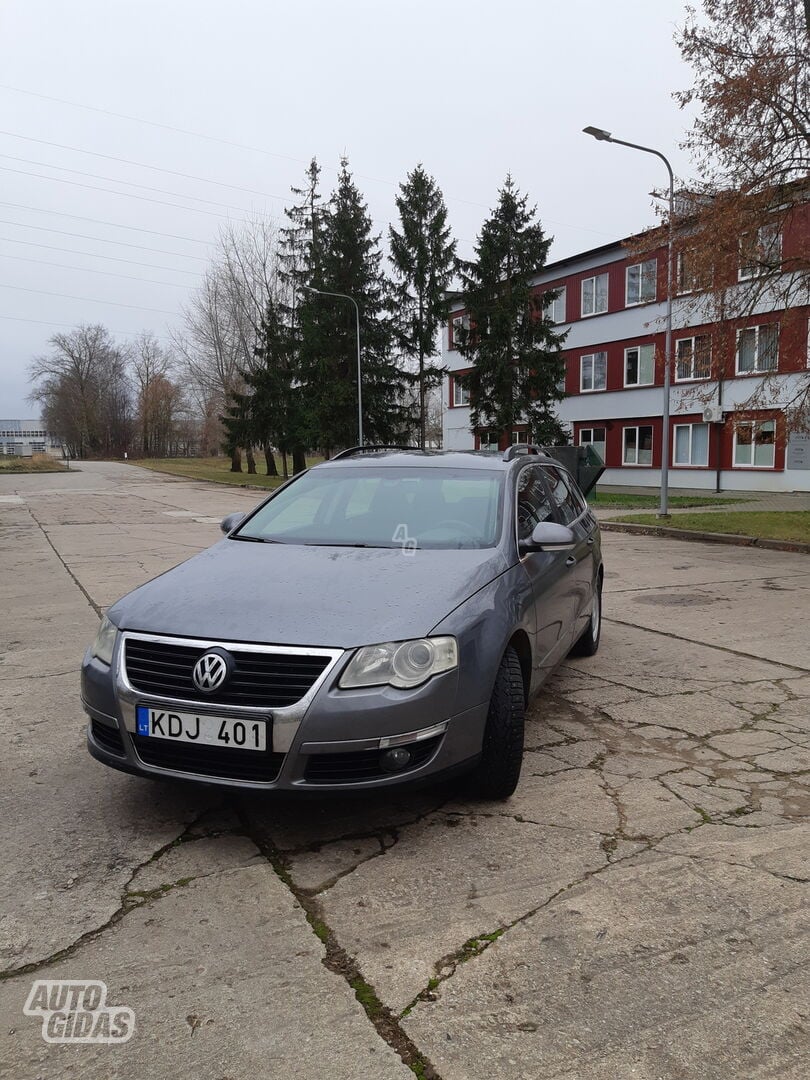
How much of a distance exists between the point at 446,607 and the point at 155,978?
1.66 meters

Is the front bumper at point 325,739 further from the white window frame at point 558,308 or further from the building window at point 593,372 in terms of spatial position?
the white window frame at point 558,308

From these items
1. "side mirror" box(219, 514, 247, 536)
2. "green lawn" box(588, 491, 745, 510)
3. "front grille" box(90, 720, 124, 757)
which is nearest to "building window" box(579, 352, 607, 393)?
"green lawn" box(588, 491, 745, 510)

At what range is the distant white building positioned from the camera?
456 ft

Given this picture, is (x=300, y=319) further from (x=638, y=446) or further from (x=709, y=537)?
(x=709, y=537)

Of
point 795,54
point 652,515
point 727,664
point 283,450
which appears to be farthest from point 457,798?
point 283,450

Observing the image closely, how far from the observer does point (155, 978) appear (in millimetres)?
2416

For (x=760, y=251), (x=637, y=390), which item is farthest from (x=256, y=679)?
(x=637, y=390)

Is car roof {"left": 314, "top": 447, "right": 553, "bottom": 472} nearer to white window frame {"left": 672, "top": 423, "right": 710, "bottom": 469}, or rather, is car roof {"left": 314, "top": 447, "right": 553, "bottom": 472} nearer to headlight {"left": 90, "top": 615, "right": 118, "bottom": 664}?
headlight {"left": 90, "top": 615, "right": 118, "bottom": 664}

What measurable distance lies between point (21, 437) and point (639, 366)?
467 ft

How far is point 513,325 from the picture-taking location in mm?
33469

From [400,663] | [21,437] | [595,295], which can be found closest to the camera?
[400,663]

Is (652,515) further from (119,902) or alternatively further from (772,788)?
(119,902)

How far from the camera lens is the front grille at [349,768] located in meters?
3.06

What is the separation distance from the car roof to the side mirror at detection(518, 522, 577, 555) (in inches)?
28.9
